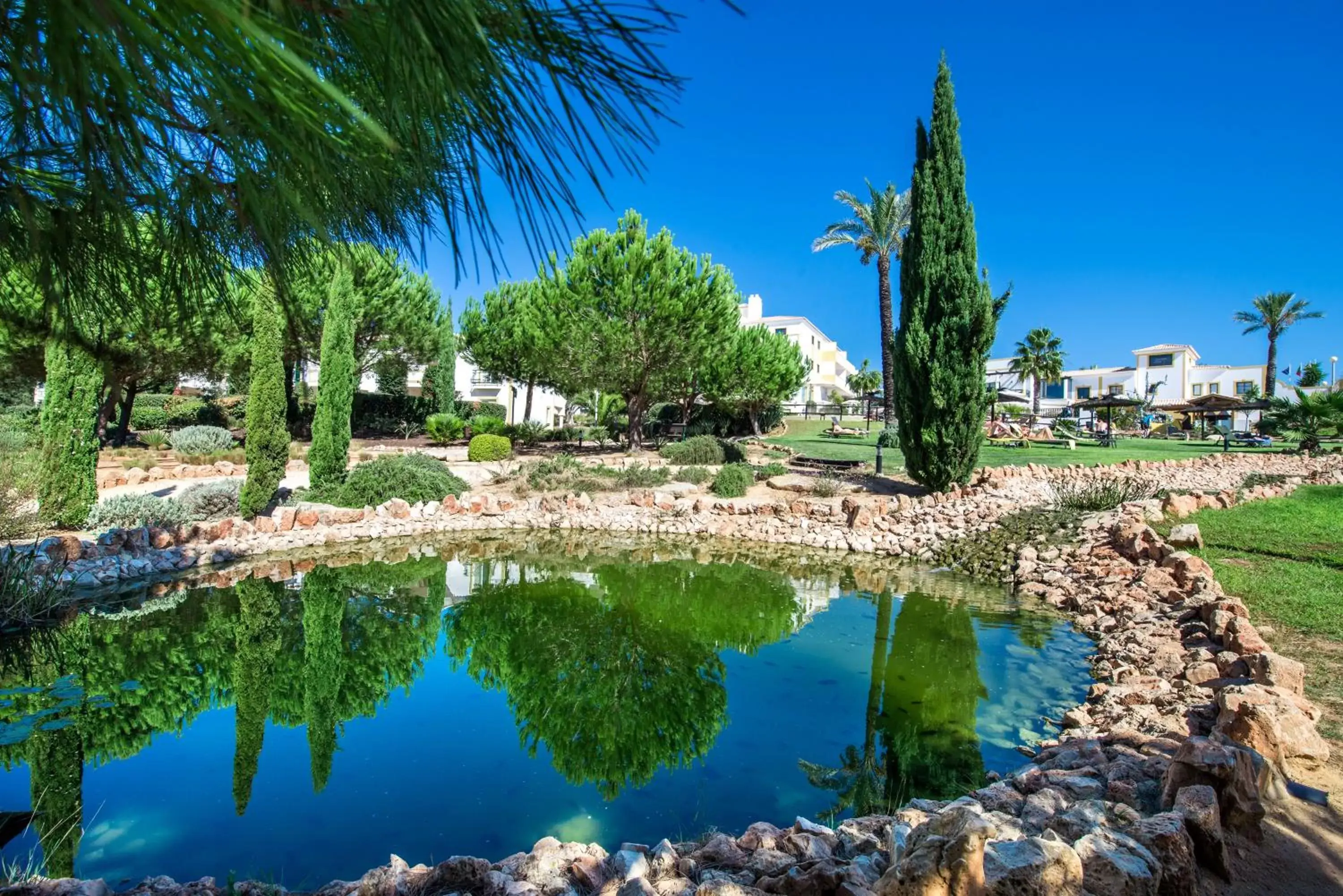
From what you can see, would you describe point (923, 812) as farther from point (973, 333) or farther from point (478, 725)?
point (973, 333)

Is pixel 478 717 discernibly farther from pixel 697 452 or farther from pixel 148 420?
pixel 148 420

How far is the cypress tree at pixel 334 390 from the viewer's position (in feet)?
38.3

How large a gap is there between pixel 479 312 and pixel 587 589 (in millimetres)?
25721

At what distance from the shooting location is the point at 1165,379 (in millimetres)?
58062

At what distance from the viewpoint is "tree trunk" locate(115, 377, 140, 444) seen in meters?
20.0

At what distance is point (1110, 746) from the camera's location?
3633 mm

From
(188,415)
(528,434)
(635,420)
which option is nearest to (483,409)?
(528,434)

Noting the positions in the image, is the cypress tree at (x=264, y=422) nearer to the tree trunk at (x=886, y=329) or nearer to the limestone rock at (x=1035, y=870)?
the limestone rock at (x=1035, y=870)

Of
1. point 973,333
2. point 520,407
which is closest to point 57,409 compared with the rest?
point 973,333

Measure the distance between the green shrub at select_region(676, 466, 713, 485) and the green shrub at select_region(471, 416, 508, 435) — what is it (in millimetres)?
11526

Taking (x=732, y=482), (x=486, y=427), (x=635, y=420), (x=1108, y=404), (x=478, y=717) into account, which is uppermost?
(x=1108, y=404)

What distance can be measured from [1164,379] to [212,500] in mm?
67468

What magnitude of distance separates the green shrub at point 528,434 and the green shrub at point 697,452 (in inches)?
305

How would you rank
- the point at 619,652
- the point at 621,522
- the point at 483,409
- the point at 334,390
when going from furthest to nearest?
the point at 483,409
the point at 621,522
the point at 334,390
the point at 619,652
